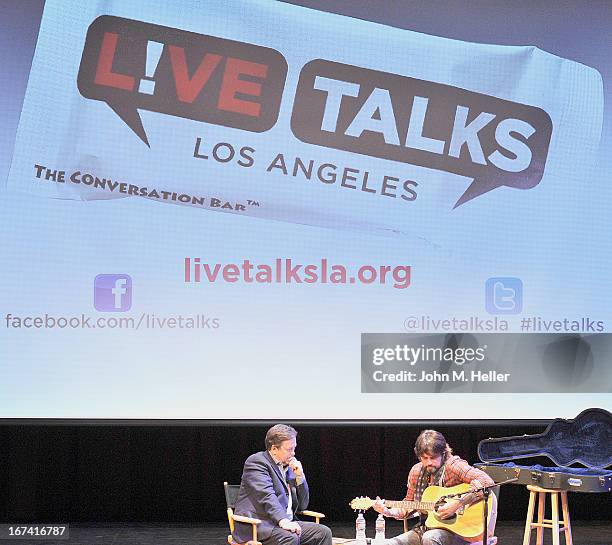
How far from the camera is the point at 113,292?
5766 mm

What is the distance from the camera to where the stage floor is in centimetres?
582

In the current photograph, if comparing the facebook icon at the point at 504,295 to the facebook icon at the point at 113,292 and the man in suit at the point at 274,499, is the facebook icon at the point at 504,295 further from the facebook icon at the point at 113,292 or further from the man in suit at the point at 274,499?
the facebook icon at the point at 113,292

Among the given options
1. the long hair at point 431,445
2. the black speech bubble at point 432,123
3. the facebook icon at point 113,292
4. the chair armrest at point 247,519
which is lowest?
the chair armrest at point 247,519

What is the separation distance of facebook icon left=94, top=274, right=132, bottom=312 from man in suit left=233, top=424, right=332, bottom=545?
149cm

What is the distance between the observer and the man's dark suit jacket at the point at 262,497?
4613mm

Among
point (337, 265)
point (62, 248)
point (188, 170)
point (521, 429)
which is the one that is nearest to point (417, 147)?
point (337, 265)

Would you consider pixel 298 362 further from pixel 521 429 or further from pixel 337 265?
pixel 521 429

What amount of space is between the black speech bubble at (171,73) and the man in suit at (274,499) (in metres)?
2.04

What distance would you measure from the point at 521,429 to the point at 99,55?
3.43 m

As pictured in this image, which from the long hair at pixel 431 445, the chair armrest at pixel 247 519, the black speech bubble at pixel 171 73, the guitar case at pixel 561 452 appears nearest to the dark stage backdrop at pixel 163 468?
the guitar case at pixel 561 452

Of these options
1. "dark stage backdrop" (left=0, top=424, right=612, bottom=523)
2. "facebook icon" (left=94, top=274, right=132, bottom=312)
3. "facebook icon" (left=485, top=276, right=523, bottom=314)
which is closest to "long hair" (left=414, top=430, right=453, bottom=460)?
"facebook icon" (left=485, top=276, right=523, bottom=314)

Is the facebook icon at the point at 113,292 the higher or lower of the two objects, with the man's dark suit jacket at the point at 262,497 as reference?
higher

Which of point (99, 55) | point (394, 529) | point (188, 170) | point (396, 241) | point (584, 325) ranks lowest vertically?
point (394, 529)

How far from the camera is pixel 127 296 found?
227 inches
